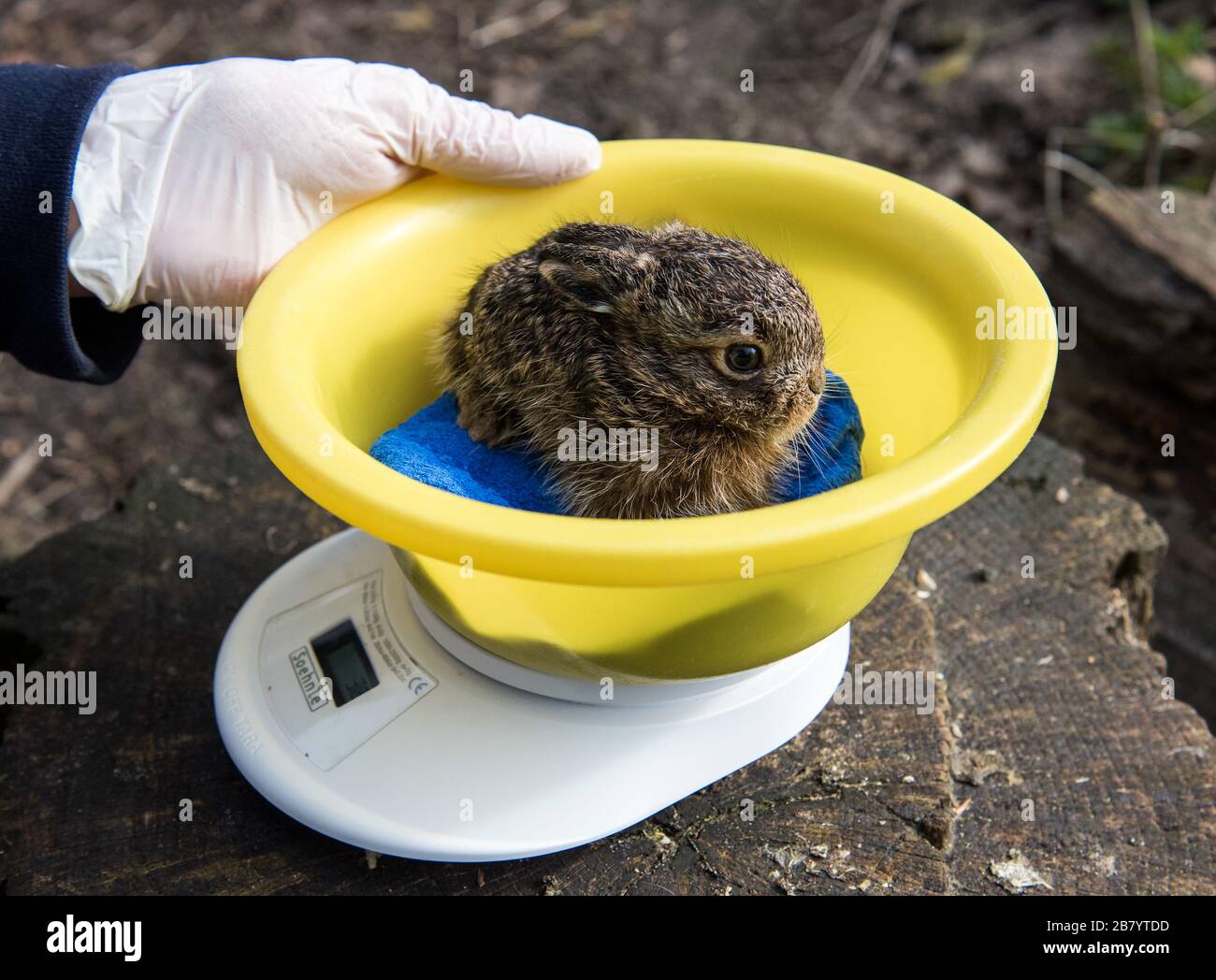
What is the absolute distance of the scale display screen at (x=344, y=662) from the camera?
1846 mm

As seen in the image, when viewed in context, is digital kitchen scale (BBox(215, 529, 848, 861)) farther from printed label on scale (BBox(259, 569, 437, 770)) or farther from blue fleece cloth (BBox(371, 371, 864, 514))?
blue fleece cloth (BBox(371, 371, 864, 514))

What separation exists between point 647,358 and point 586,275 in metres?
0.17

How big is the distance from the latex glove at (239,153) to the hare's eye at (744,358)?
21.2 inches

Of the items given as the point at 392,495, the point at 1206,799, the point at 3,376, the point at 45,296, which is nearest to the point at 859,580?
the point at 392,495

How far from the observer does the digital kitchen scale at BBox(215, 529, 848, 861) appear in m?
1.73

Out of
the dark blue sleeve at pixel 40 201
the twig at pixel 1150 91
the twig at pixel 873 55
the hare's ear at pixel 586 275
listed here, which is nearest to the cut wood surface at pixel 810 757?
the dark blue sleeve at pixel 40 201

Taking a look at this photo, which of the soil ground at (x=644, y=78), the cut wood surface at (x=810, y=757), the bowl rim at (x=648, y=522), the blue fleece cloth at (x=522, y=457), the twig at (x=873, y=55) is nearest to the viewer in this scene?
the bowl rim at (x=648, y=522)

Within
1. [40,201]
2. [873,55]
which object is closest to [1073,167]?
[873,55]

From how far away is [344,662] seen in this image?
1.90m

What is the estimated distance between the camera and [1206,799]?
6.47ft

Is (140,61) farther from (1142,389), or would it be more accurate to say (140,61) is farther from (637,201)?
(1142,389)

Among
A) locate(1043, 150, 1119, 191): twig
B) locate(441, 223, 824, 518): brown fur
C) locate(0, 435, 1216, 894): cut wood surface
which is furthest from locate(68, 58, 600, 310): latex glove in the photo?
locate(1043, 150, 1119, 191): twig

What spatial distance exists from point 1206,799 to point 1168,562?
1.62 meters

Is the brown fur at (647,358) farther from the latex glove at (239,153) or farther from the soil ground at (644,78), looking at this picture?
the soil ground at (644,78)
